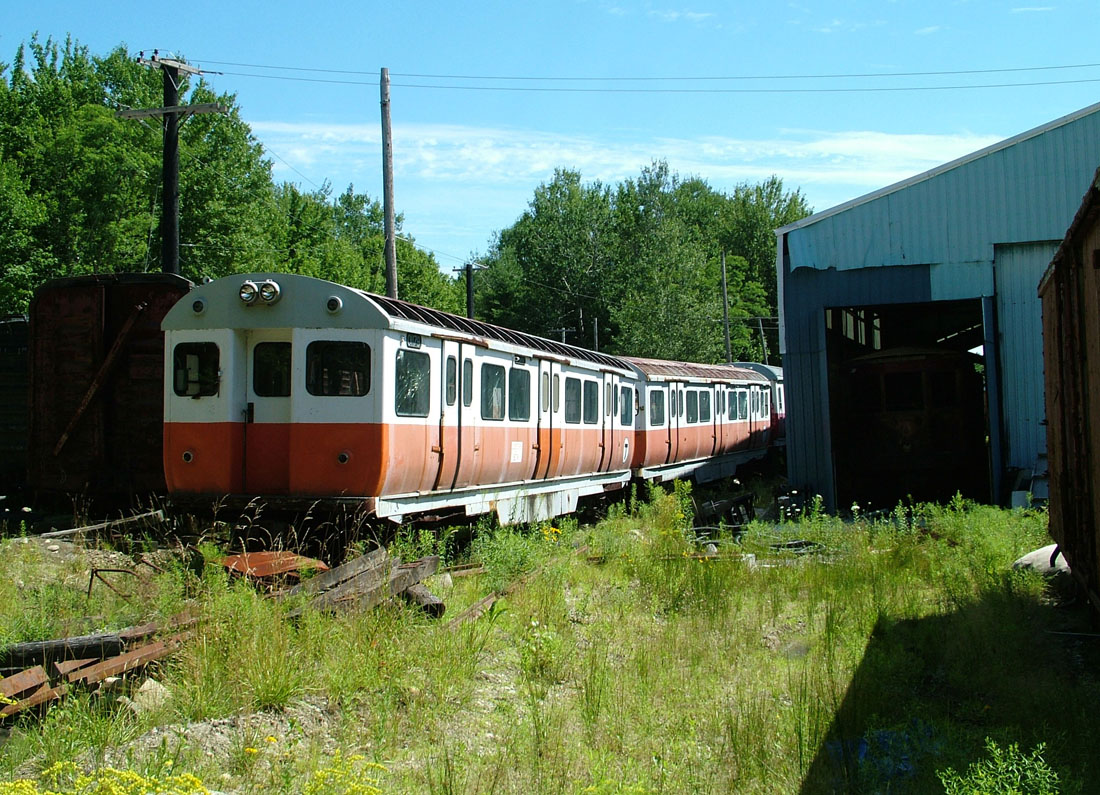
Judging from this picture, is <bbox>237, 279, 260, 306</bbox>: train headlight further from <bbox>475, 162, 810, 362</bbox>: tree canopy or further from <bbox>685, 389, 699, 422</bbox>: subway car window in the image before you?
<bbox>475, 162, 810, 362</bbox>: tree canopy

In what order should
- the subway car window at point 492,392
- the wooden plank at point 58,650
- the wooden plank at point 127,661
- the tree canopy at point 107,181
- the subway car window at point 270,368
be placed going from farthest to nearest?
the tree canopy at point 107,181, the subway car window at point 492,392, the subway car window at point 270,368, the wooden plank at point 58,650, the wooden plank at point 127,661

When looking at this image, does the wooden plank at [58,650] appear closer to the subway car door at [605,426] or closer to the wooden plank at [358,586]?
the wooden plank at [358,586]

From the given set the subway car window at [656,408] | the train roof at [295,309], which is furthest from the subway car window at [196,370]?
the subway car window at [656,408]

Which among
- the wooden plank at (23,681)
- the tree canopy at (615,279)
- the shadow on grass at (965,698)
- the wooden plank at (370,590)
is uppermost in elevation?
the tree canopy at (615,279)

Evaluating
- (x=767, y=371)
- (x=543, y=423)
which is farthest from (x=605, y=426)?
(x=767, y=371)

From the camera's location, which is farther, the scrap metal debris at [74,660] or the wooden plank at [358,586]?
the wooden plank at [358,586]

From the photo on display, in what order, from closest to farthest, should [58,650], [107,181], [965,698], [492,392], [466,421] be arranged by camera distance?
[58,650], [965,698], [466,421], [492,392], [107,181]

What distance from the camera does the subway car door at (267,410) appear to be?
32.5 ft

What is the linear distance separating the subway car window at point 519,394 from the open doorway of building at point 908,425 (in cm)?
667

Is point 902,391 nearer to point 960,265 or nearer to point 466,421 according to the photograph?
point 960,265

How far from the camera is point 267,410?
395 inches

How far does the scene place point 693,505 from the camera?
16484mm

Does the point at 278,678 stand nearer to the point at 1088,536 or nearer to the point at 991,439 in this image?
the point at 1088,536

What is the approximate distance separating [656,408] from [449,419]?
30.3 feet
